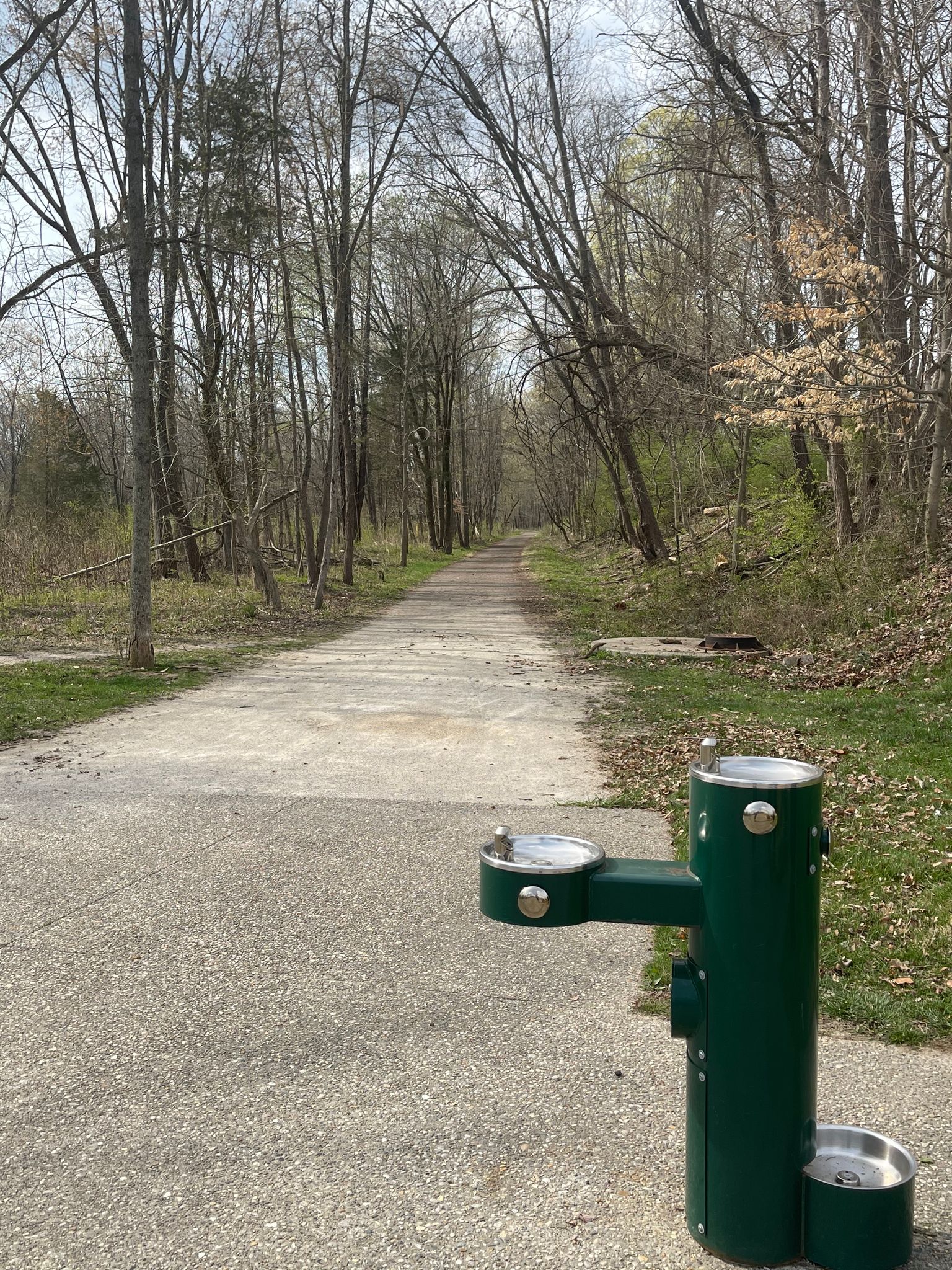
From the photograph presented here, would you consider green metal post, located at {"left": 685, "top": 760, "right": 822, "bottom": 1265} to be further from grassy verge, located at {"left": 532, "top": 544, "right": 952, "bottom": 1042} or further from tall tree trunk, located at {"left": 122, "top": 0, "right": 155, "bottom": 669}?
tall tree trunk, located at {"left": 122, "top": 0, "right": 155, "bottom": 669}

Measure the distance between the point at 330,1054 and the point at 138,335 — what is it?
10941 mm

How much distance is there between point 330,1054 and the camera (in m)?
3.33

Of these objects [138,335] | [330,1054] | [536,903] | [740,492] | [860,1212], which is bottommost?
[330,1054]

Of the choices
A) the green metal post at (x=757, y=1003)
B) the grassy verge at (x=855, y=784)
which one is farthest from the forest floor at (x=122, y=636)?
the green metal post at (x=757, y=1003)

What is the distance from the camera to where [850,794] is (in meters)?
6.43

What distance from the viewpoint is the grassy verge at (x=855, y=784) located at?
380 cm

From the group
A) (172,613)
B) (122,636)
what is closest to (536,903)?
(122,636)

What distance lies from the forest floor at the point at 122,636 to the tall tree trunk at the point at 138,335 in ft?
2.31

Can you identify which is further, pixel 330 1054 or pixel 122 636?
pixel 122 636

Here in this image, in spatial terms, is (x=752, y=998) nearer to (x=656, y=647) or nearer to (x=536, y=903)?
(x=536, y=903)

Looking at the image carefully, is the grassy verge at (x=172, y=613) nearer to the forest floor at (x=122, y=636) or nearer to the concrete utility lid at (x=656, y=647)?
the forest floor at (x=122, y=636)

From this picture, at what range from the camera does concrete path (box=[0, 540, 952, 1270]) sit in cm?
245

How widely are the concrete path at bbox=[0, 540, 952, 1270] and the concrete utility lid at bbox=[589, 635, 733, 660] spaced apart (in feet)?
23.4

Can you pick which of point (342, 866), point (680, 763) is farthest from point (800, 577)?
point (342, 866)
